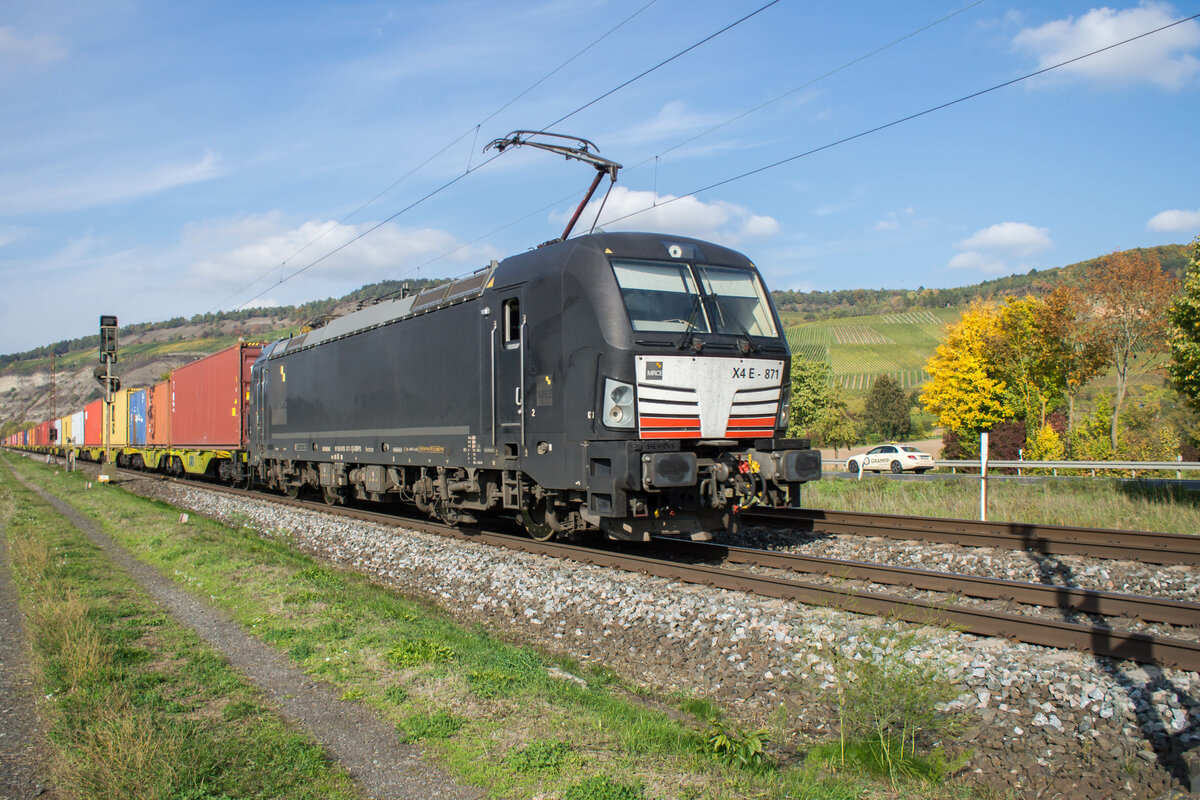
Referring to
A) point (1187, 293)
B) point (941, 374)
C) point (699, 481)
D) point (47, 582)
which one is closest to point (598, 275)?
point (699, 481)

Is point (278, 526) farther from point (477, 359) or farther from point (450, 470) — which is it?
point (477, 359)

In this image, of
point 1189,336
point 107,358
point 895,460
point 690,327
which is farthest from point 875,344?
point 690,327

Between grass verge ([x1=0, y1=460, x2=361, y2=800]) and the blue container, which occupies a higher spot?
the blue container

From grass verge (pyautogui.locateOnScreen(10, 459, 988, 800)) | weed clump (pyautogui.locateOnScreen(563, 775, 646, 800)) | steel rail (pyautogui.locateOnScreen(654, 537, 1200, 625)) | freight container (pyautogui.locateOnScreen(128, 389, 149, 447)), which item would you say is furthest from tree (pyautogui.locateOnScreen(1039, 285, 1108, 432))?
freight container (pyautogui.locateOnScreen(128, 389, 149, 447))

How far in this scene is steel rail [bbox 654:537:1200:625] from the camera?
21.5 feet

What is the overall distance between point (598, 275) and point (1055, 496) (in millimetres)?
10871

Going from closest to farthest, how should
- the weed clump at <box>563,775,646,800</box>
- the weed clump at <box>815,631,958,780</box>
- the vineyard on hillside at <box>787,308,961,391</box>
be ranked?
1. the weed clump at <box>563,775,646,800</box>
2. the weed clump at <box>815,631,958,780</box>
3. the vineyard on hillside at <box>787,308,961,391</box>

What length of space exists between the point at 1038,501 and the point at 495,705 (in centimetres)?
1287

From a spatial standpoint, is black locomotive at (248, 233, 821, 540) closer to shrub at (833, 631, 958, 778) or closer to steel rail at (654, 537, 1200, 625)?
steel rail at (654, 537, 1200, 625)

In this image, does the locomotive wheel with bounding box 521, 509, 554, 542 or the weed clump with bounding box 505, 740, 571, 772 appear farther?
the locomotive wheel with bounding box 521, 509, 554, 542

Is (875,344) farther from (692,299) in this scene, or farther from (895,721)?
(895,721)

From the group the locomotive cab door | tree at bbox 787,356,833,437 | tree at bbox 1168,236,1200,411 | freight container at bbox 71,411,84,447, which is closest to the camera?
the locomotive cab door

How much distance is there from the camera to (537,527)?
11.4 metres

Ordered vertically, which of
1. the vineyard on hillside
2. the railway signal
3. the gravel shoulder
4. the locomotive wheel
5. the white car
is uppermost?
the vineyard on hillside
